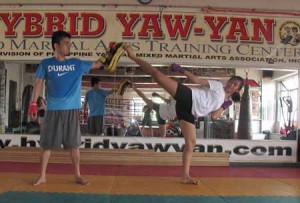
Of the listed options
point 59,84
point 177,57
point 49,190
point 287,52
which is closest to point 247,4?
point 287,52

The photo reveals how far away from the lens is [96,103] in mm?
7508

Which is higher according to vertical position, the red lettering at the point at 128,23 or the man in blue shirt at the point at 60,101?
the red lettering at the point at 128,23

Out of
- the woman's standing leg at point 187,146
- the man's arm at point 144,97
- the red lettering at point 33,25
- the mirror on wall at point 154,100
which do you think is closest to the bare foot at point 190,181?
the woman's standing leg at point 187,146

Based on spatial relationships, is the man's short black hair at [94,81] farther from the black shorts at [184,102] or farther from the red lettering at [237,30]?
the black shorts at [184,102]

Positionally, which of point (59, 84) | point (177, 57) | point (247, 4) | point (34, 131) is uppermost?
point (247, 4)

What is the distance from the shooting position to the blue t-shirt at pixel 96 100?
7.48 meters

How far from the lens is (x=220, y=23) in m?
7.27

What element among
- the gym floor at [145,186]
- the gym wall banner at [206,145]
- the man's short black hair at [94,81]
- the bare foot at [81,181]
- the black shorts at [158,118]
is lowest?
the gym floor at [145,186]

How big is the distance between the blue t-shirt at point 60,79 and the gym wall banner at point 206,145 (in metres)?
2.83

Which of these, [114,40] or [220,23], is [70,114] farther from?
[220,23]

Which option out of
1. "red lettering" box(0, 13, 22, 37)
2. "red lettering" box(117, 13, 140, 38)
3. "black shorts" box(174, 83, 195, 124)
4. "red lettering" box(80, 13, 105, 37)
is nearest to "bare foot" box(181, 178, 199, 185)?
"black shorts" box(174, 83, 195, 124)

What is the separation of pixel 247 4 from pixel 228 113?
2106mm

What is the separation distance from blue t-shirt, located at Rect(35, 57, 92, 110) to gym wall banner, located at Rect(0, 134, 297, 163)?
2827 millimetres

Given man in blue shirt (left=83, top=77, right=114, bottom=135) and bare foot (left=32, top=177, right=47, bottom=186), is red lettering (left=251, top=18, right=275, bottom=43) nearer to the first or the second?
man in blue shirt (left=83, top=77, right=114, bottom=135)
